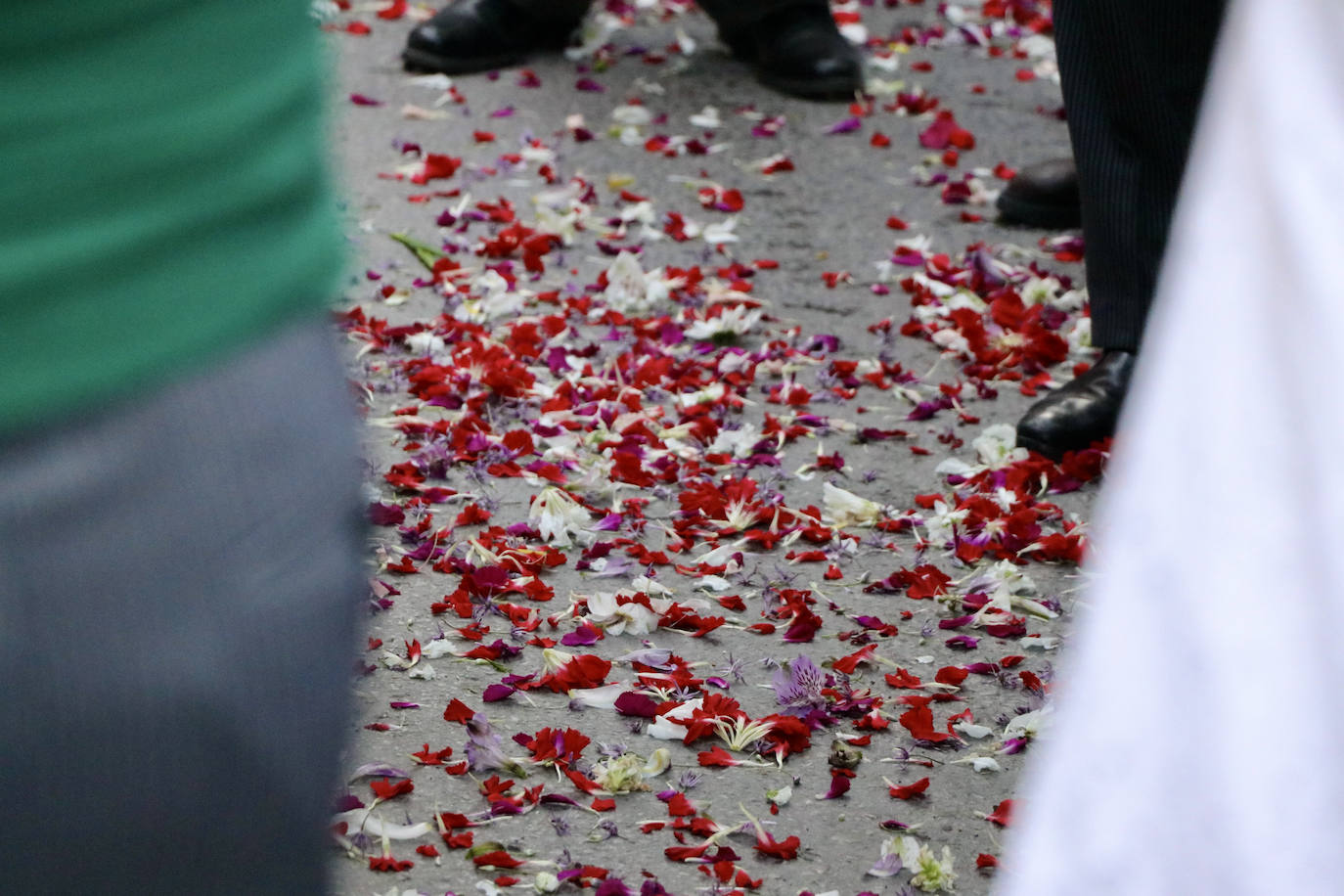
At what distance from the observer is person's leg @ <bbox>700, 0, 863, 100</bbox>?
4062 mm

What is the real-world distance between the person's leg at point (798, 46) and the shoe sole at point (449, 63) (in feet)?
2.03

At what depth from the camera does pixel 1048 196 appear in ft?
10.7

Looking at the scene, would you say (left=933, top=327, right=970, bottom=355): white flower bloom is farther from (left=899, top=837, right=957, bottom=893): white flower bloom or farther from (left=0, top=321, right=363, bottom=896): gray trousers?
(left=0, top=321, right=363, bottom=896): gray trousers

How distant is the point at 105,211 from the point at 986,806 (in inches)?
52.4

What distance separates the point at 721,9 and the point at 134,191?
3893mm

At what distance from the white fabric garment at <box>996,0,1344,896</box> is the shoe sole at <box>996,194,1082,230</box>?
8.80 feet

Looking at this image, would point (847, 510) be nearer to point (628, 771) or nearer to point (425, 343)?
point (628, 771)

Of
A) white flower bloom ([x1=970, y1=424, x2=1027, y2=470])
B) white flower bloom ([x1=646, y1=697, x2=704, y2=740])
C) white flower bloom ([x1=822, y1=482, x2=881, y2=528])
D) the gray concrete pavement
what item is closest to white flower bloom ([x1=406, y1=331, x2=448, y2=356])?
the gray concrete pavement

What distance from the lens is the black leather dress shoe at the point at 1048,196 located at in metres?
3.27

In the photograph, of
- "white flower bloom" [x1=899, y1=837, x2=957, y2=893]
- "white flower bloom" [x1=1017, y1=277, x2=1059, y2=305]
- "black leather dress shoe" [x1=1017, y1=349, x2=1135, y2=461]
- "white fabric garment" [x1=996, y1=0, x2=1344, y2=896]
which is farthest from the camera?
"white flower bloom" [x1=1017, y1=277, x2=1059, y2=305]

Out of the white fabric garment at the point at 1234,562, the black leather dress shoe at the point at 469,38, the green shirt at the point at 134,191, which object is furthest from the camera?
the black leather dress shoe at the point at 469,38

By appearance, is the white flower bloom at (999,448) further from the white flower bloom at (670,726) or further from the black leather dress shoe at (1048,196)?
the black leather dress shoe at (1048,196)

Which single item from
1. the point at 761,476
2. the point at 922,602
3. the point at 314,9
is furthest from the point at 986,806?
the point at 314,9

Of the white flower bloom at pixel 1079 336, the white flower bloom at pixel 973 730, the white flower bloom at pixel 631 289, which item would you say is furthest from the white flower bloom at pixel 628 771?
the white flower bloom at pixel 1079 336
